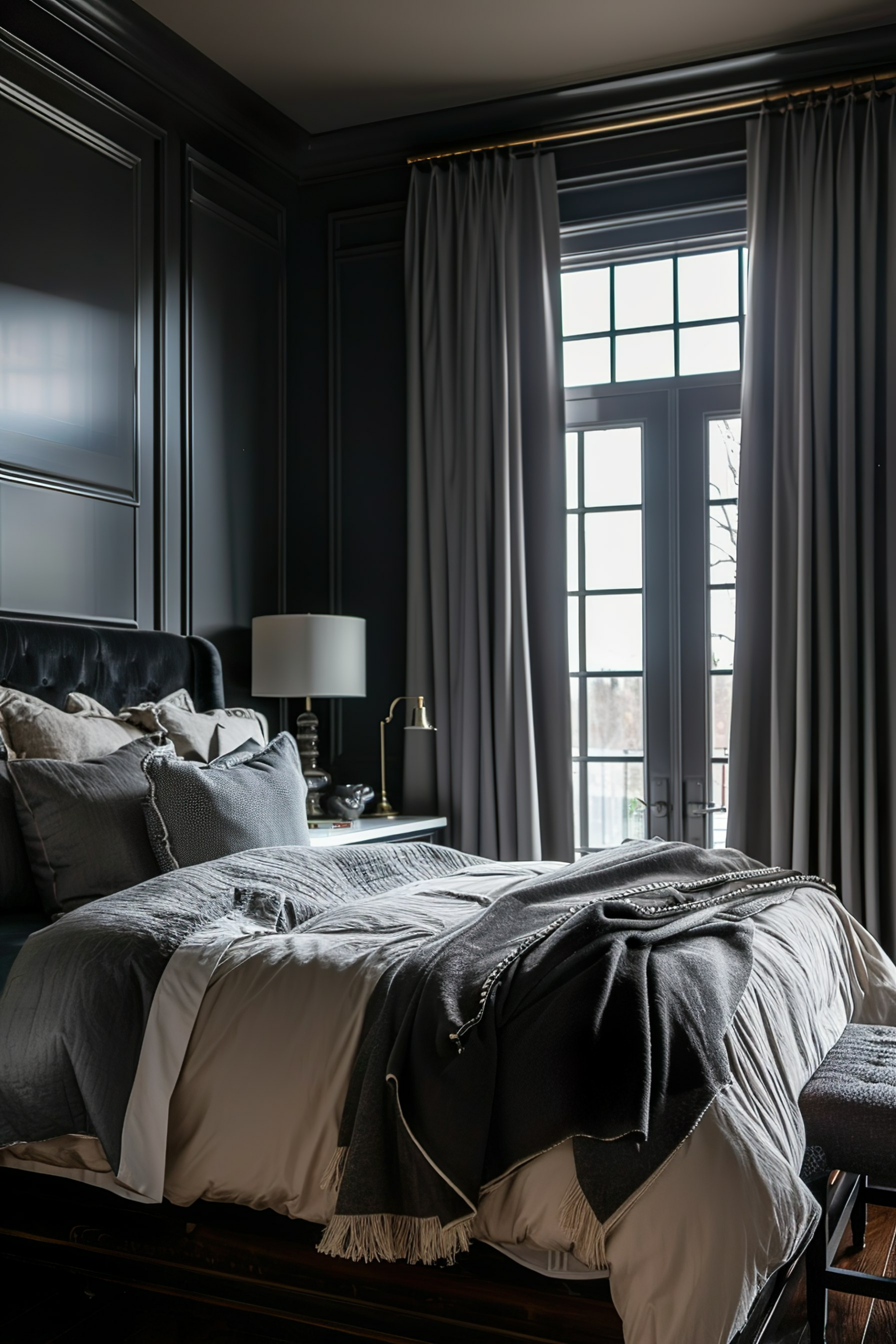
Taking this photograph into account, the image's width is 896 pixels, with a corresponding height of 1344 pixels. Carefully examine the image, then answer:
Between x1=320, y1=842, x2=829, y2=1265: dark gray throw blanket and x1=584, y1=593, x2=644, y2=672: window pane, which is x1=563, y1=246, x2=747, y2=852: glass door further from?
x1=320, y1=842, x2=829, y2=1265: dark gray throw blanket

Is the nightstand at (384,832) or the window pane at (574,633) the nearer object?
the nightstand at (384,832)

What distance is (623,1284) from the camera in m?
1.70

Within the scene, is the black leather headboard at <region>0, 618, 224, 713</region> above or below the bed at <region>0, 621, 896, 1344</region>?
above

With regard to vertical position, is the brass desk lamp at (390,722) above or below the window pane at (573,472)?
below

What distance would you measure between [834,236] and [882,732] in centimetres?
177

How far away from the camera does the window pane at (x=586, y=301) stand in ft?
15.9

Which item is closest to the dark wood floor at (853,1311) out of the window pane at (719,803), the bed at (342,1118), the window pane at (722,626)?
the bed at (342,1118)

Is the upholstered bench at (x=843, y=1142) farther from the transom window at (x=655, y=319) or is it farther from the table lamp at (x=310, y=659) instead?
the transom window at (x=655, y=319)

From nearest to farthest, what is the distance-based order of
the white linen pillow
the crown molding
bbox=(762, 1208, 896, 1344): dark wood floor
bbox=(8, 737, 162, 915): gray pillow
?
bbox=(762, 1208, 896, 1344): dark wood floor < bbox=(8, 737, 162, 915): gray pillow < the white linen pillow < the crown molding

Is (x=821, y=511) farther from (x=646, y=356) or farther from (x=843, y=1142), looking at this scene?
(x=843, y=1142)

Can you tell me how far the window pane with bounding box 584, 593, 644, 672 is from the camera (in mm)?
4738

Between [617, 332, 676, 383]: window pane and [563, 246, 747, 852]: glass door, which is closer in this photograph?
[563, 246, 747, 852]: glass door

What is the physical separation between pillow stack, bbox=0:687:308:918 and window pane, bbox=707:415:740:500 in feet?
7.50

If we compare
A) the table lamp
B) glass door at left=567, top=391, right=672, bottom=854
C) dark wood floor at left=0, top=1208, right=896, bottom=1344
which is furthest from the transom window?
dark wood floor at left=0, top=1208, right=896, bottom=1344
